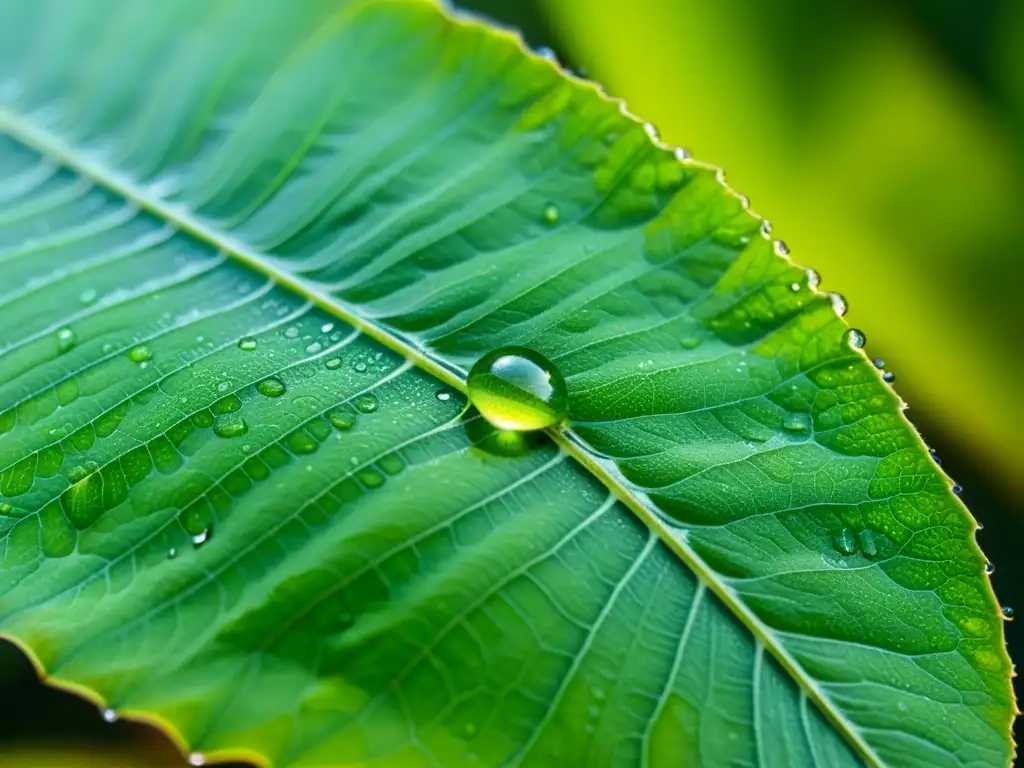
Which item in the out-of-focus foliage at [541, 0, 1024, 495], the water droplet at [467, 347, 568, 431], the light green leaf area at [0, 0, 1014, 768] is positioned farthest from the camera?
the out-of-focus foliage at [541, 0, 1024, 495]

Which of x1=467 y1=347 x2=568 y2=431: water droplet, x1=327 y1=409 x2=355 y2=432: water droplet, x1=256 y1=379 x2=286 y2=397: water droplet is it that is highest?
x1=467 y1=347 x2=568 y2=431: water droplet

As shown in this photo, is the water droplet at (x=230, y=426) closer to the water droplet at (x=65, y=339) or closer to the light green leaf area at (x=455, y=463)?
the light green leaf area at (x=455, y=463)

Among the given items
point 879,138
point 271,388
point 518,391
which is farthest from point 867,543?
point 879,138

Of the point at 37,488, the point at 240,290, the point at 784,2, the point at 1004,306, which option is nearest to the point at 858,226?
the point at 1004,306

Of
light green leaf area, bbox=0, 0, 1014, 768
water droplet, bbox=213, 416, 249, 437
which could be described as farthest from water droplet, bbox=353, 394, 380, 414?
water droplet, bbox=213, 416, 249, 437

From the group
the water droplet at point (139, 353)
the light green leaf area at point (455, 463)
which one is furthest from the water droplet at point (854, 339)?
the water droplet at point (139, 353)

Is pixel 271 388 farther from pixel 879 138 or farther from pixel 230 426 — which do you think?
pixel 879 138

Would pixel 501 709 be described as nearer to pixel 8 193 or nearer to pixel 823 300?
pixel 823 300

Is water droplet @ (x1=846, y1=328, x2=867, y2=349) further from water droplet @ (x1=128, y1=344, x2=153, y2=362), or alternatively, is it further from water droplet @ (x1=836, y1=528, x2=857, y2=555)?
water droplet @ (x1=128, y1=344, x2=153, y2=362)
